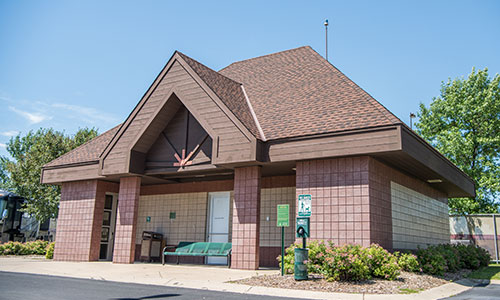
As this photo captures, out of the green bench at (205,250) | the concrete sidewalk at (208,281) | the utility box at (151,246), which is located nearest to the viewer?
the concrete sidewalk at (208,281)

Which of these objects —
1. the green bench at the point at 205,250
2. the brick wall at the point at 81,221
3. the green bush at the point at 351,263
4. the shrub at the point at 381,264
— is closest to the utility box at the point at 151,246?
the brick wall at the point at 81,221

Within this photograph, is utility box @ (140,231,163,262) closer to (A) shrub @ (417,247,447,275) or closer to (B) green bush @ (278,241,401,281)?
(B) green bush @ (278,241,401,281)

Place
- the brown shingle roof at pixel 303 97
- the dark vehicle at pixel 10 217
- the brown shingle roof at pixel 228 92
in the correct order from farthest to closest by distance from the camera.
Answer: the dark vehicle at pixel 10 217
the brown shingle roof at pixel 228 92
the brown shingle roof at pixel 303 97

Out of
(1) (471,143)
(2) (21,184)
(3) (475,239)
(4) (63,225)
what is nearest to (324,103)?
(4) (63,225)

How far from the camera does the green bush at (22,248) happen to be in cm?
2402

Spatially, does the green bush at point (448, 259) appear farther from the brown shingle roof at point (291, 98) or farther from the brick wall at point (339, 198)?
the brown shingle roof at point (291, 98)

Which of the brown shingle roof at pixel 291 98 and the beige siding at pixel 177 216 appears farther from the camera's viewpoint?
the beige siding at pixel 177 216

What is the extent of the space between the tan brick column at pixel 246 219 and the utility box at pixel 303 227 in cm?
336

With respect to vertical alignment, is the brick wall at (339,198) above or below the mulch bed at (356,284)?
above

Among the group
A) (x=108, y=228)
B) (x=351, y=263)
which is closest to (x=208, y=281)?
(x=351, y=263)

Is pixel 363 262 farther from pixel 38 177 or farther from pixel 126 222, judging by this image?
pixel 38 177

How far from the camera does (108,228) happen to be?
21359 millimetres

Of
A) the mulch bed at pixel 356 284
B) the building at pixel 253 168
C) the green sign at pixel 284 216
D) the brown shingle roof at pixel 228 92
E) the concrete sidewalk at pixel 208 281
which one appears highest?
the brown shingle roof at pixel 228 92

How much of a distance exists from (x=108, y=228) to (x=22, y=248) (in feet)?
23.2
